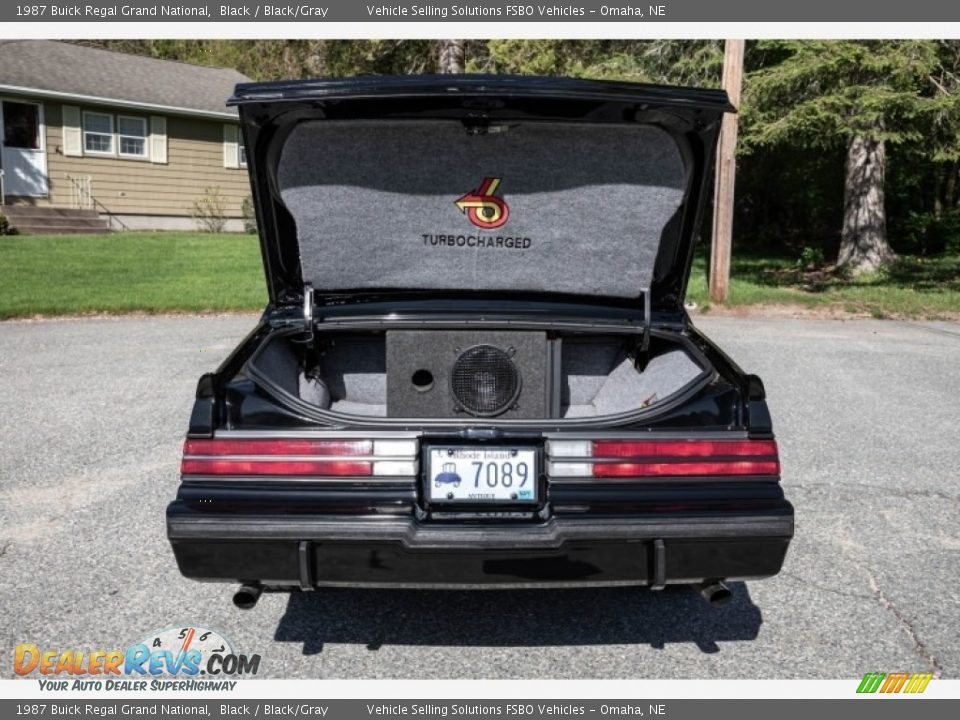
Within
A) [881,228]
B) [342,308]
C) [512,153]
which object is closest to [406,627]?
[342,308]

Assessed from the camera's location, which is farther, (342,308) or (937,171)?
(937,171)

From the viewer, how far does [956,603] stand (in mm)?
3367

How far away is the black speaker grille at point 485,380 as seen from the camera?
3439 mm

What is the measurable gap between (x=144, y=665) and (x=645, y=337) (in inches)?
86.7

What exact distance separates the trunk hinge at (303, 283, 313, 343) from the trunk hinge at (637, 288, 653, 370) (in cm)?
131

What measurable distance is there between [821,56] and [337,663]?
1125cm

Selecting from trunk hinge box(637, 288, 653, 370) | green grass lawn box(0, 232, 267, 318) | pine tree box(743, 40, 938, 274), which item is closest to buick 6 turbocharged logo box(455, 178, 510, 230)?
trunk hinge box(637, 288, 653, 370)

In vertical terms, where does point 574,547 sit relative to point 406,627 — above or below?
above

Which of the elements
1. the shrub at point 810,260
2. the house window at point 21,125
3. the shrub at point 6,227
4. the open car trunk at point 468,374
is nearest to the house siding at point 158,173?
the house window at point 21,125

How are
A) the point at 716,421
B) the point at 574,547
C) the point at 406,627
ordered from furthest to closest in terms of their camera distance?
1. the point at 406,627
2. the point at 716,421
3. the point at 574,547

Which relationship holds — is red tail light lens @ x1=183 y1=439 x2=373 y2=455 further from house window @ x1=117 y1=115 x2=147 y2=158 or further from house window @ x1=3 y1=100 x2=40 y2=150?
house window @ x1=117 y1=115 x2=147 y2=158

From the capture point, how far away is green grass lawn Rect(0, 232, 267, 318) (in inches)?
439

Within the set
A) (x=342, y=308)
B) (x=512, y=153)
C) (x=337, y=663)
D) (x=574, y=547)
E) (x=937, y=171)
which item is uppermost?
(x=937, y=171)

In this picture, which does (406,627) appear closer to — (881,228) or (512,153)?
(512,153)
